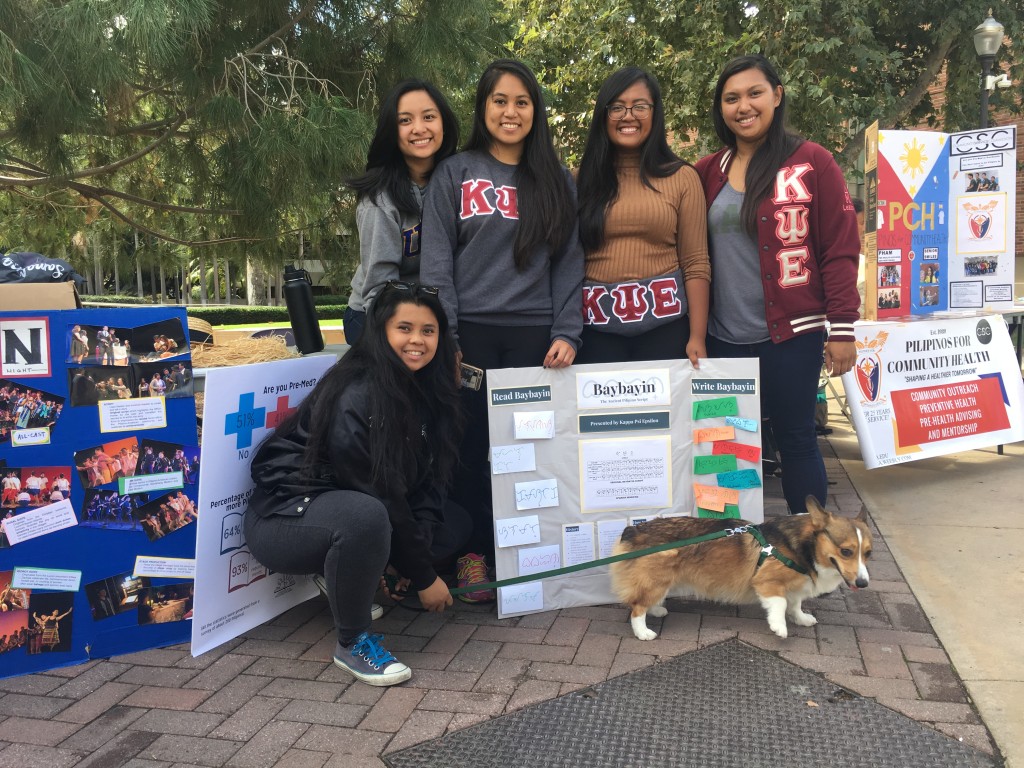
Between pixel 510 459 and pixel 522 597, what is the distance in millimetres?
559

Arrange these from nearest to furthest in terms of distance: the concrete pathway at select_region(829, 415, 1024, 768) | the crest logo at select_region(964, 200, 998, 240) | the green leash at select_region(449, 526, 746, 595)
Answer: the concrete pathway at select_region(829, 415, 1024, 768), the green leash at select_region(449, 526, 746, 595), the crest logo at select_region(964, 200, 998, 240)

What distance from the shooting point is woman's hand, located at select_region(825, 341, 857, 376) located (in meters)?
3.17

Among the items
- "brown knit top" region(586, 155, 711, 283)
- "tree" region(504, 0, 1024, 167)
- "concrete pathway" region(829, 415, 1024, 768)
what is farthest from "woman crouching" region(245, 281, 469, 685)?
"tree" region(504, 0, 1024, 167)

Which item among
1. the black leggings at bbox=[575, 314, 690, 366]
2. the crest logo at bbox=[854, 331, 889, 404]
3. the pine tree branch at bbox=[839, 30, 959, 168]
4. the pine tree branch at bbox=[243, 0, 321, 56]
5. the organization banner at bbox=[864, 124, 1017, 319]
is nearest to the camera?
the black leggings at bbox=[575, 314, 690, 366]

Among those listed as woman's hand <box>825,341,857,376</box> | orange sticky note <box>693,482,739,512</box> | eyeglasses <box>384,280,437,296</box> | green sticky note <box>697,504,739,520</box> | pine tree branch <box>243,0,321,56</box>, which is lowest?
green sticky note <box>697,504,739,520</box>

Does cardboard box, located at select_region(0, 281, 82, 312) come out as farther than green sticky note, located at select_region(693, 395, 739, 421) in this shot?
No

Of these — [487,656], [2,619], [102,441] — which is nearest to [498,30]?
[102,441]

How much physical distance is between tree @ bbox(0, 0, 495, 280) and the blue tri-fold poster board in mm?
1167

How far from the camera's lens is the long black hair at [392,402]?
2711mm

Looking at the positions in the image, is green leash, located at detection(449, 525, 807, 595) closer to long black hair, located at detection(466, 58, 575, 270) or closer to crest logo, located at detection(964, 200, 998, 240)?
long black hair, located at detection(466, 58, 575, 270)

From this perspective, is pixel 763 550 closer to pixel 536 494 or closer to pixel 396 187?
pixel 536 494

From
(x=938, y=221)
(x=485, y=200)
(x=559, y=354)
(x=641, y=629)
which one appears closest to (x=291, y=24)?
(x=485, y=200)

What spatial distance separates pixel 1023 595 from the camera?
3.29m

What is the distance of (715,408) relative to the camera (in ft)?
10.7
